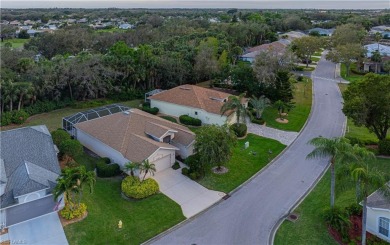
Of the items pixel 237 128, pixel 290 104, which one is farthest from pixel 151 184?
pixel 290 104

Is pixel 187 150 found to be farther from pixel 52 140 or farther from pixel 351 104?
pixel 351 104

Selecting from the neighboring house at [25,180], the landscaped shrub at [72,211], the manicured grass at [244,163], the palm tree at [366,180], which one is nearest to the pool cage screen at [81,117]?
the neighboring house at [25,180]

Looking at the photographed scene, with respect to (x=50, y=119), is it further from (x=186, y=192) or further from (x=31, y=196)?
(x=186, y=192)

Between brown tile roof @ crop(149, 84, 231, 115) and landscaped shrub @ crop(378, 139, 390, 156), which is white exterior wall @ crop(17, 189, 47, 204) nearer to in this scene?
brown tile roof @ crop(149, 84, 231, 115)

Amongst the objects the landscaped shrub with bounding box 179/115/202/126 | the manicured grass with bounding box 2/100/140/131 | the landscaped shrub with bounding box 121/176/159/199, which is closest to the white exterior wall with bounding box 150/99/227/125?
the landscaped shrub with bounding box 179/115/202/126

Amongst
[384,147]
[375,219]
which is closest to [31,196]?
[375,219]
